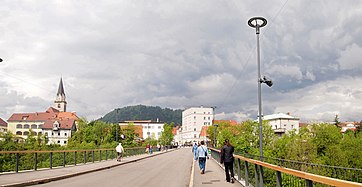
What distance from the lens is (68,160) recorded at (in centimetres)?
2398

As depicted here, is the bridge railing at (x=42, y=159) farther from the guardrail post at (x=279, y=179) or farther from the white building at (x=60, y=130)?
the white building at (x=60, y=130)

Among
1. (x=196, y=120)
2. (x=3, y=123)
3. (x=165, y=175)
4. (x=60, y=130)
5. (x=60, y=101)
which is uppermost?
(x=60, y=101)

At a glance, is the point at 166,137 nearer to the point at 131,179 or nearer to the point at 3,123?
the point at 3,123

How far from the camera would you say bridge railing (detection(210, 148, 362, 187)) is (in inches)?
191

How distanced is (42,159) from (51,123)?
12724 cm

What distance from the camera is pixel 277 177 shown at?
782 cm

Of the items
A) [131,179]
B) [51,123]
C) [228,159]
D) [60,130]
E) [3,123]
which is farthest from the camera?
A: [3,123]

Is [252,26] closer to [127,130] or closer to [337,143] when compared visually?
[337,143]

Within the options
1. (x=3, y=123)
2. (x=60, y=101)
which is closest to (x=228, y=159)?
(x=3, y=123)

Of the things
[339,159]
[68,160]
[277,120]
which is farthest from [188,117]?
[68,160]

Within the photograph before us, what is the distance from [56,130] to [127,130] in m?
54.1

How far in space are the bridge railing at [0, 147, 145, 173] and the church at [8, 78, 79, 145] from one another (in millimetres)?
105317

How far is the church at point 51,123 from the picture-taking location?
137 meters

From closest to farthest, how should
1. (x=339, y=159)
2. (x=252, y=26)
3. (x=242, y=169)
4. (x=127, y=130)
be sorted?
(x=242, y=169) → (x=252, y=26) → (x=339, y=159) → (x=127, y=130)
